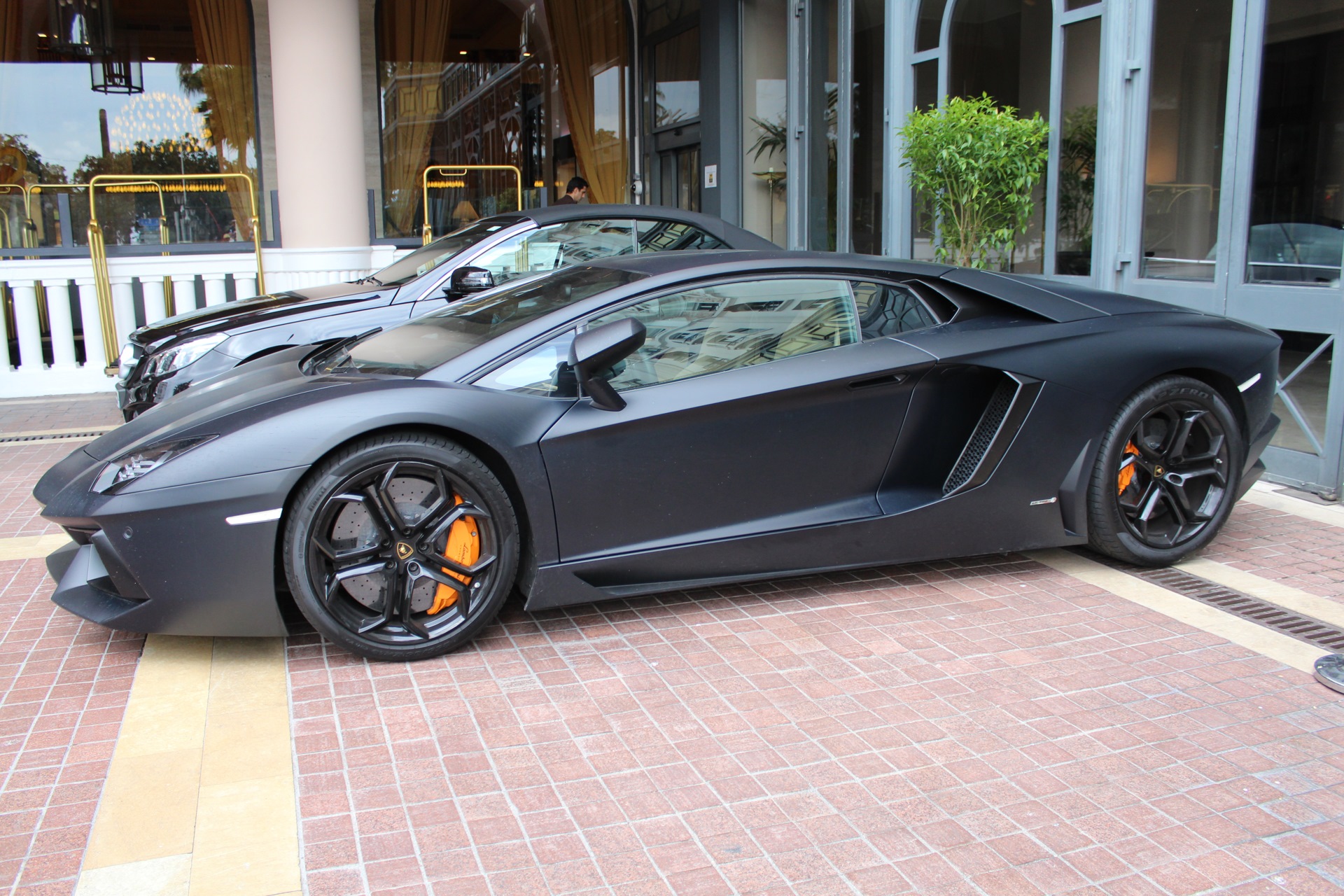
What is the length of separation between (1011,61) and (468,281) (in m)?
4.45

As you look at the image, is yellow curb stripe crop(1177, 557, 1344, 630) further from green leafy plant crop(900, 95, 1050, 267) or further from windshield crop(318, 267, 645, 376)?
green leafy plant crop(900, 95, 1050, 267)

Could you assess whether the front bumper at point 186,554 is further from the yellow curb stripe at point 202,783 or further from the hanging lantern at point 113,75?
the hanging lantern at point 113,75

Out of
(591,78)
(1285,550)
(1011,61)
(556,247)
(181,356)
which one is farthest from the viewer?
(591,78)

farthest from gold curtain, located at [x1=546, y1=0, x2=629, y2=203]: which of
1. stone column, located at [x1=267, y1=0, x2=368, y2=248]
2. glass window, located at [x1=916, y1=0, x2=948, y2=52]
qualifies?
glass window, located at [x1=916, y1=0, x2=948, y2=52]

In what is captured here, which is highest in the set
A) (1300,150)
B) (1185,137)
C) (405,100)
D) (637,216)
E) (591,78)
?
(591,78)

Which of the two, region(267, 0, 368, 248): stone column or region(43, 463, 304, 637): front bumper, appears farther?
region(267, 0, 368, 248): stone column

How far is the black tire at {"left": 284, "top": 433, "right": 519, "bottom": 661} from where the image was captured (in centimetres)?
338

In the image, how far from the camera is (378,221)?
1484cm

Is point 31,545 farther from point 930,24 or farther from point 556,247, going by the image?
point 930,24

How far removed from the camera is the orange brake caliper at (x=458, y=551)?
3.54m

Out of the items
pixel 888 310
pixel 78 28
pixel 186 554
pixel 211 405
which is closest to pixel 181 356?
pixel 211 405

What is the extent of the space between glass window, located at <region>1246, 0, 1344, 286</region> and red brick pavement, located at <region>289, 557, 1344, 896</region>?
289cm

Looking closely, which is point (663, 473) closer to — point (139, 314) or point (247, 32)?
point (139, 314)

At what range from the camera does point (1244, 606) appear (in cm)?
407
